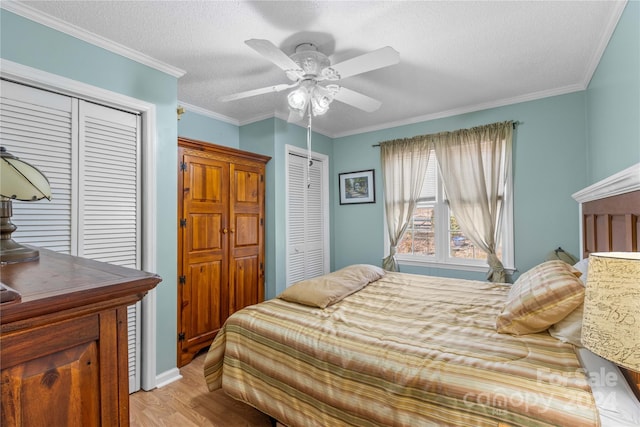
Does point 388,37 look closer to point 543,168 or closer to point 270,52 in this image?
point 270,52

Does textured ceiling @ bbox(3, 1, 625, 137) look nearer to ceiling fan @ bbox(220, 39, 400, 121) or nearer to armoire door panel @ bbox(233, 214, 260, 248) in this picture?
ceiling fan @ bbox(220, 39, 400, 121)

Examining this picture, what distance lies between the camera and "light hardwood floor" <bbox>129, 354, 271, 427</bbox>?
1912 millimetres

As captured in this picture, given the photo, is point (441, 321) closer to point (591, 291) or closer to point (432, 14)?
point (591, 291)

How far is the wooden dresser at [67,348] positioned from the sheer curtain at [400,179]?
3344mm

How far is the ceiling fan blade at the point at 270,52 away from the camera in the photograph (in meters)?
1.58

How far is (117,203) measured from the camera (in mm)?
2182

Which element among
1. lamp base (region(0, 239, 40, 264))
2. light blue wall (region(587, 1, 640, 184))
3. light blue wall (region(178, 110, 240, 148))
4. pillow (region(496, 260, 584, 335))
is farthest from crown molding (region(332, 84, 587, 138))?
lamp base (region(0, 239, 40, 264))

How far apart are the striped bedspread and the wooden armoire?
32.9 inches

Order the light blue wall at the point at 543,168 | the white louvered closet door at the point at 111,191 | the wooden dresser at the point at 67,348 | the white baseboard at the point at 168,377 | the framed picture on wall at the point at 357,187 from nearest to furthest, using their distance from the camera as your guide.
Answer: the wooden dresser at the point at 67,348 < the white louvered closet door at the point at 111,191 < the white baseboard at the point at 168,377 < the light blue wall at the point at 543,168 < the framed picture on wall at the point at 357,187

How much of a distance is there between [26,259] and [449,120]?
3.68m

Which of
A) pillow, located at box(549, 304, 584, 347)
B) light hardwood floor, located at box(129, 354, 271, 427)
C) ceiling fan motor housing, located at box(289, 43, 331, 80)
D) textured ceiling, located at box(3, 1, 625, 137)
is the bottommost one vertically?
light hardwood floor, located at box(129, 354, 271, 427)

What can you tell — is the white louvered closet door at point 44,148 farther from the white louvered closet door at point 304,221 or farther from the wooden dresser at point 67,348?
the white louvered closet door at point 304,221

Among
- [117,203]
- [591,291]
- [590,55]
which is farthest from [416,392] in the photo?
[590,55]

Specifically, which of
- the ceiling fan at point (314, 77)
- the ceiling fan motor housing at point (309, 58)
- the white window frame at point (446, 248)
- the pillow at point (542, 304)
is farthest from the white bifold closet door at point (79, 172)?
the white window frame at point (446, 248)
